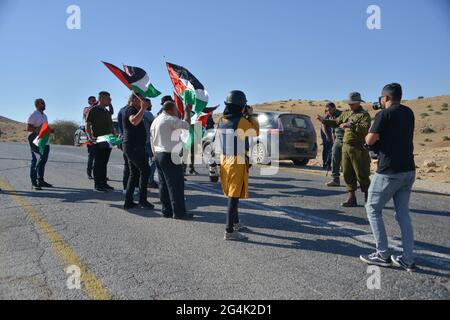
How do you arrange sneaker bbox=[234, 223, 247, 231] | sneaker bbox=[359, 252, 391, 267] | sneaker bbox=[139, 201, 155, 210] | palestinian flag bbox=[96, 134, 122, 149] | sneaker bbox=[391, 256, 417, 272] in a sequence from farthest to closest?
palestinian flag bbox=[96, 134, 122, 149] < sneaker bbox=[139, 201, 155, 210] < sneaker bbox=[234, 223, 247, 231] < sneaker bbox=[359, 252, 391, 267] < sneaker bbox=[391, 256, 417, 272]

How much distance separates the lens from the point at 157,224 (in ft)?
19.1

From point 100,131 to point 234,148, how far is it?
4.74m

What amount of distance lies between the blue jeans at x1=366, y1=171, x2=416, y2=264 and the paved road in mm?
281

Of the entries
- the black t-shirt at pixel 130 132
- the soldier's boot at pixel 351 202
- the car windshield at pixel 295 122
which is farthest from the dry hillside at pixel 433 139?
the black t-shirt at pixel 130 132

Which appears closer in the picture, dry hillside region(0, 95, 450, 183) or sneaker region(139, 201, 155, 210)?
sneaker region(139, 201, 155, 210)

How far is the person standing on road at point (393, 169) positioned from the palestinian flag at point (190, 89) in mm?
4029

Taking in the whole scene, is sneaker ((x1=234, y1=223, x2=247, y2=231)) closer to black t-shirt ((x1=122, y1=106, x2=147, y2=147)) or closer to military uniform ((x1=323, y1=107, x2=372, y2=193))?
black t-shirt ((x1=122, y1=106, x2=147, y2=147))

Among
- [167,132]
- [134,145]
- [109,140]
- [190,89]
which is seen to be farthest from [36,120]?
[167,132]

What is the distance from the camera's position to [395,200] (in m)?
4.20

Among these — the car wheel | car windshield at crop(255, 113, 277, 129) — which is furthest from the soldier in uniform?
the car wheel

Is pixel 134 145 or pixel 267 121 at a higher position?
pixel 267 121

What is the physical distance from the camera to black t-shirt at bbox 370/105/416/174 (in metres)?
4.00

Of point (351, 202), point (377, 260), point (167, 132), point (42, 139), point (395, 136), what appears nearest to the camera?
point (395, 136)

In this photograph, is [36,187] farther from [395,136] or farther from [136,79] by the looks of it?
[395,136]
